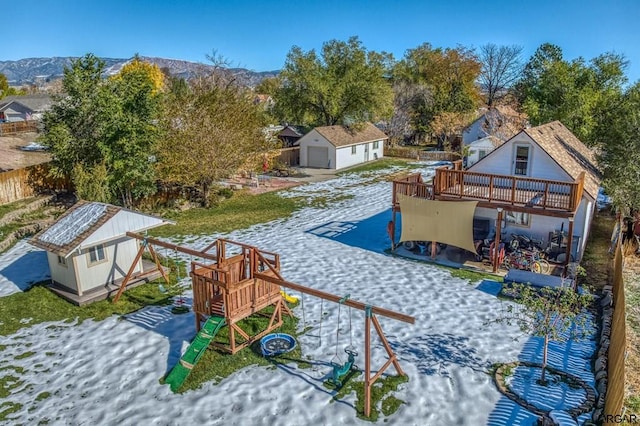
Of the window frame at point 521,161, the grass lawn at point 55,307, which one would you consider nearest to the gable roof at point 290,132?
the window frame at point 521,161

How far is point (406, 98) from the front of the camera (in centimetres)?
5616

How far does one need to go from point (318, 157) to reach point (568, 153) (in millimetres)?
23558

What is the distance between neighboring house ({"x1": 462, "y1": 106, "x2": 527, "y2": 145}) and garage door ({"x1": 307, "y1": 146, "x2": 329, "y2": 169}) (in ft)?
47.6

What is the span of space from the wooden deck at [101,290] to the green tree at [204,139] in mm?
10343

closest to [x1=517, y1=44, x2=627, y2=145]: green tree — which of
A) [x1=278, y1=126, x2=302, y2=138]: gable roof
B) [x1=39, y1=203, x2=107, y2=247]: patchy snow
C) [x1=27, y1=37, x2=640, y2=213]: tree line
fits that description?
[x1=27, y1=37, x2=640, y2=213]: tree line

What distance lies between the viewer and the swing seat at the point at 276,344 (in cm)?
1173

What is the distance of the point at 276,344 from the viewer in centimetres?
1202

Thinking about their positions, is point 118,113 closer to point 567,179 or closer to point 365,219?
point 365,219

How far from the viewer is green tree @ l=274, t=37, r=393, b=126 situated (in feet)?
147

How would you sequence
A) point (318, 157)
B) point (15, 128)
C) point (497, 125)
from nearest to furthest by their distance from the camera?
point (318, 157) < point (497, 125) < point (15, 128)

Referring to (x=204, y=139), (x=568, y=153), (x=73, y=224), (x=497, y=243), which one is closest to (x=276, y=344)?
(x=73, y=224)

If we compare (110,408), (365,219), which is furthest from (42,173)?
(110,408)

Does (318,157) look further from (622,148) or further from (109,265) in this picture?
(109,265)

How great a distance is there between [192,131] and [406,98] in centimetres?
3571
